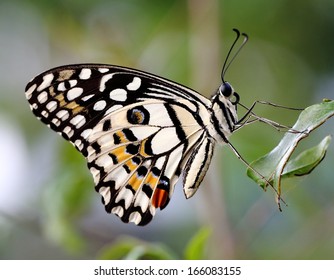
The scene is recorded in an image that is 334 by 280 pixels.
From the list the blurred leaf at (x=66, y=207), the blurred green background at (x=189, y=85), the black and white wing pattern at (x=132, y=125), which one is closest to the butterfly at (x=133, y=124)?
the black and white wing pattern at (x=132, y=125)

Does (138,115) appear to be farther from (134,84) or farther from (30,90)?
(30,90)

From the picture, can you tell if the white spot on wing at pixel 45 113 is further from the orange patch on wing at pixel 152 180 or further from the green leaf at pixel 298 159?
the green leaf at pixel 298 159

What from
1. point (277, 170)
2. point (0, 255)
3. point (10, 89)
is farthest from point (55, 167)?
point (277, 170)

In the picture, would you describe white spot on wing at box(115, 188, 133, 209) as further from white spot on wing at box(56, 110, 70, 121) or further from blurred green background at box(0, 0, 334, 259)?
blurred green background at box(0, 0, 334, 259)

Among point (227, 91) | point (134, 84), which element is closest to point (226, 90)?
point (227, 91)

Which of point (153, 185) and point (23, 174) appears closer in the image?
point (153, 185)
